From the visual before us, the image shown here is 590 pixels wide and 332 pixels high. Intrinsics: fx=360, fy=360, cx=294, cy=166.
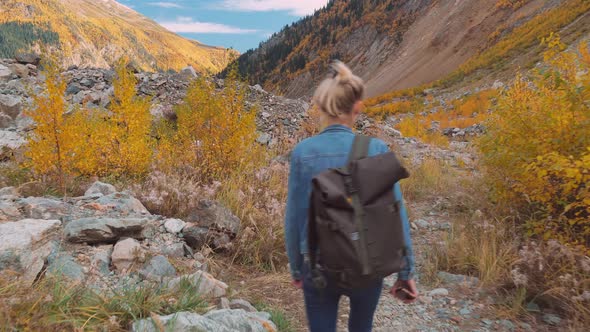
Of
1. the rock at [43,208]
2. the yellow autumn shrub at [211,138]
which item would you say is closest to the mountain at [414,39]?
the yellow autumn shrub at [211,138]

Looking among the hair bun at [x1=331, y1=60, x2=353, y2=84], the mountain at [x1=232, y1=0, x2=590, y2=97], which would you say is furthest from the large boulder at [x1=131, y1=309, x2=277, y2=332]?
the mountain at [x1=232, y1=0, x2=590, y2=97]

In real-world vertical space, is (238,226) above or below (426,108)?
below

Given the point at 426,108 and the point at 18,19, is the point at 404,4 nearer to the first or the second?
the point at 426,108

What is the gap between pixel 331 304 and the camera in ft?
6.22

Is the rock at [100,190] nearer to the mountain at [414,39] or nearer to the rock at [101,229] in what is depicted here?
the rock at [101,229]

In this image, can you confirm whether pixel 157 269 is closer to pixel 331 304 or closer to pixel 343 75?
pixel 331 304

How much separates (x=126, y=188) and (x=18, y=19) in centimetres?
22737

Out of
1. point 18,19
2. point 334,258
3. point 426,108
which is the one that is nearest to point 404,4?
point 426,108

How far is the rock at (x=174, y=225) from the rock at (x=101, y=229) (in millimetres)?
357

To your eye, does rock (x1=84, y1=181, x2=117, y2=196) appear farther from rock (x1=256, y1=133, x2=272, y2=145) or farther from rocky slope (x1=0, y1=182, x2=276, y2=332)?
rock (x1=256, y1=133, x2=272, y2=145)

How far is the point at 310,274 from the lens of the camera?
170 centimetres

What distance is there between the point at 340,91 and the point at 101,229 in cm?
291

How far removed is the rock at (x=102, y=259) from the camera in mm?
3120

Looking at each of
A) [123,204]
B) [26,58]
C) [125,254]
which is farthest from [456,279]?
[26,58]
